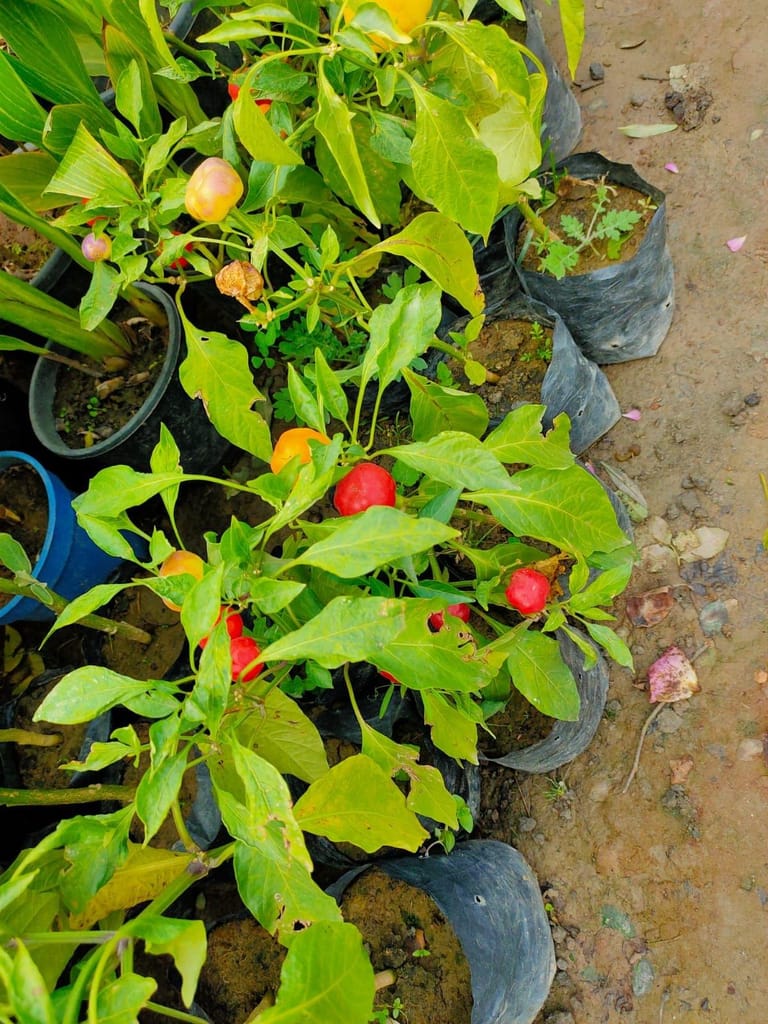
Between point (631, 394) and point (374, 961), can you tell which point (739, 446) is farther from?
point (374, 961)

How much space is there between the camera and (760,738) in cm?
148

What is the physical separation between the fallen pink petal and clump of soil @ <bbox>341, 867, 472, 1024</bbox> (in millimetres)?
610

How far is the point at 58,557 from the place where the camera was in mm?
1549

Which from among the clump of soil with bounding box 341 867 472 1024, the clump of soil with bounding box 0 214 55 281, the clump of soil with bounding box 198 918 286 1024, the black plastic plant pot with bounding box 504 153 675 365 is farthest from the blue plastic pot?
the black plastic plant pot with bounding box 504 153 675 365

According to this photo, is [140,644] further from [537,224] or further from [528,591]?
[537,224]

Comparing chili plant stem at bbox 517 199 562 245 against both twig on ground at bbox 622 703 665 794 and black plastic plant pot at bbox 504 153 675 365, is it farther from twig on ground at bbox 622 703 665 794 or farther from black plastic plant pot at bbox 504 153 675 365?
twig on ground at bbox 622 703 665 794

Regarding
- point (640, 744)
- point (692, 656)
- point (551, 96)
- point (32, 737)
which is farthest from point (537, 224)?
point (32, 737)

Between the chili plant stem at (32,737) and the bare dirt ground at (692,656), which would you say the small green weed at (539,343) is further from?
the chili plant stem at (32,737)

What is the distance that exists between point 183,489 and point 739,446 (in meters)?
1.30

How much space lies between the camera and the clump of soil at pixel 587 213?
1.53m

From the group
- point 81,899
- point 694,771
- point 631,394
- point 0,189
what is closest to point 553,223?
point 631,394

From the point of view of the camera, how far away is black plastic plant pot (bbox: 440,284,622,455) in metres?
1.42

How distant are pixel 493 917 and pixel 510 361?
101 cm

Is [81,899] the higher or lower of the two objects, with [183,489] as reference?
higher
